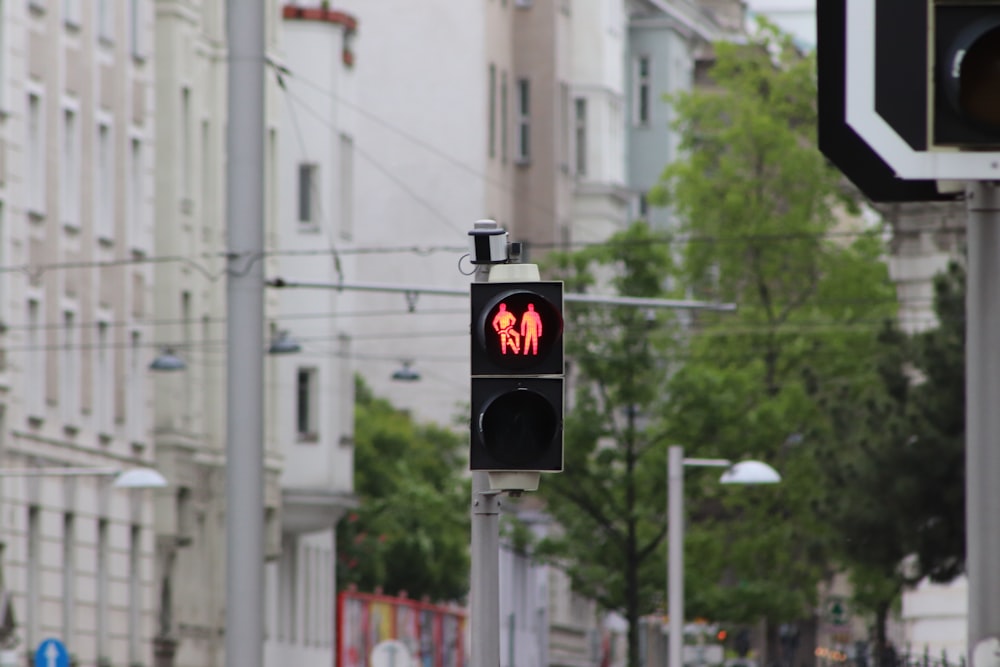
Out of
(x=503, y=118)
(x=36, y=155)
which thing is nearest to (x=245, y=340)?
(x=36, y=155)

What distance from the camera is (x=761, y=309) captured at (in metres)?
57.3

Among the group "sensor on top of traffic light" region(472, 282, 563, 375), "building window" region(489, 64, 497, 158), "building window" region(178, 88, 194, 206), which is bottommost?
"sensor on top of traffic light" region(472, 282, 563, 375)

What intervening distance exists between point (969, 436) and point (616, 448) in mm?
41860

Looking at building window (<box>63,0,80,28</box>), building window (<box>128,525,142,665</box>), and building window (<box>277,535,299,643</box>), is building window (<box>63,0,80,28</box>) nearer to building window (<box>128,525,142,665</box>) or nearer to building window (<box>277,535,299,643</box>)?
building window (<box>128,525,142,665</box>)

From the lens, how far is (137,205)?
2002 inches

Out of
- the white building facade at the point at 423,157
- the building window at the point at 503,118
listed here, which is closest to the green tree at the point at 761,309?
the white building facade at the point at 423,157

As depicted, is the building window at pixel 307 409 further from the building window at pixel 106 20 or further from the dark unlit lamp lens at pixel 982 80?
the dark unlit lamp lens at pixel 982 80

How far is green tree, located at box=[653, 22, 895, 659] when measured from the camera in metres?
48.3

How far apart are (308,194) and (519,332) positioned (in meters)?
51.3

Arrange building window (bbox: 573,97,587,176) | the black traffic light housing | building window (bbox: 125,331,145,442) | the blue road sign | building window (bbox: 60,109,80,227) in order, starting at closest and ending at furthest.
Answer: the black traffic light housing, the blue road sign, building window (bbox: 60,109,80,227), building window (bbox: 125,331,145,442), building window (bbox: 573,97,587,176)

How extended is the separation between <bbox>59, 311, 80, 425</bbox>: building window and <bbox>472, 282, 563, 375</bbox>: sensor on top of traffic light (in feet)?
122

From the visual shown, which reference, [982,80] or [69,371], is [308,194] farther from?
[982,80]

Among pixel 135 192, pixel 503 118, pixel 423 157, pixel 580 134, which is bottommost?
pixel 135 192

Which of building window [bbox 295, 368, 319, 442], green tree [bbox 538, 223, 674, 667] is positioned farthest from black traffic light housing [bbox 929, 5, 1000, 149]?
building window [bbox 295, 368, 319, 442]
